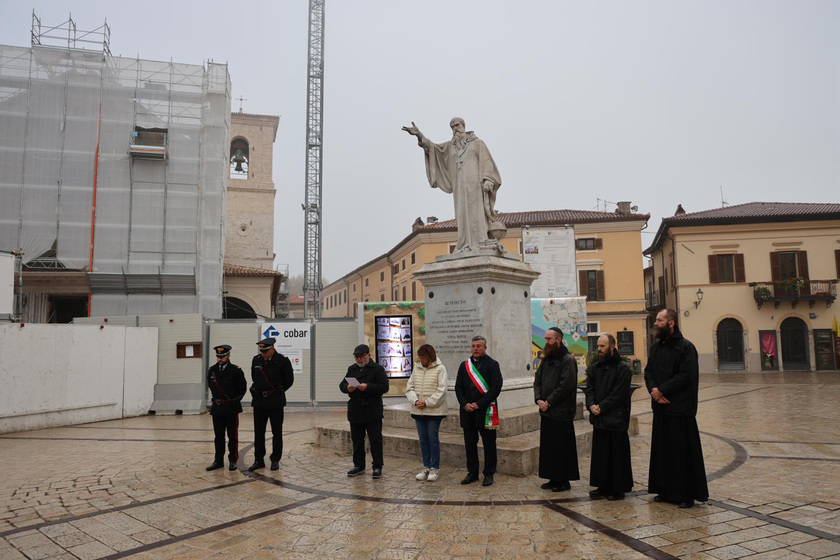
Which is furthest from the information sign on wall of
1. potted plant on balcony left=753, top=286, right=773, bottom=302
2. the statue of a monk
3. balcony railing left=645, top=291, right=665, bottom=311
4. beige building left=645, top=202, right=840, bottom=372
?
the statue of a monk

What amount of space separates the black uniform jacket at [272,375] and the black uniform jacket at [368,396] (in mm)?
944

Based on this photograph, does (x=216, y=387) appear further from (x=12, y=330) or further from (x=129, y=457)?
(x=12, y=330)

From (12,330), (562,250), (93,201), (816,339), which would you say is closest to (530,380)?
(12,330)

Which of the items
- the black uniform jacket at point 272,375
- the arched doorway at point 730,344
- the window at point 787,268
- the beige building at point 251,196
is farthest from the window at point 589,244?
the black uniform jacket at point 272,375

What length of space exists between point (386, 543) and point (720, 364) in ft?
104

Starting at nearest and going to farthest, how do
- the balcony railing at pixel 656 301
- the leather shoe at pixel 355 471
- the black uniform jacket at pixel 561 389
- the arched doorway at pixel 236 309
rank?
1. the black uniform jacket at pixel 561 389
2. the leather shoe at pixel 355 471
3. the arched doorway at pixel 236 309
4. the balcony railing at pixel 656 301

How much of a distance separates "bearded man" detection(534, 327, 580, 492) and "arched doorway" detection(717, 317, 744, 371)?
29668mm

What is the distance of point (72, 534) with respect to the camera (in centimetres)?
455

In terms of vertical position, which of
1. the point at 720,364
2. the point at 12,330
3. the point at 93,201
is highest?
the point at 93,201

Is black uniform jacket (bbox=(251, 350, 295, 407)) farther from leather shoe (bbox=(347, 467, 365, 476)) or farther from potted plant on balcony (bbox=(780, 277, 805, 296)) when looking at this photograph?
potted plant on balcony (bbox=(780, 277, 805, 296))

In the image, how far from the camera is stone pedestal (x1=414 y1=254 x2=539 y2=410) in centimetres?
722

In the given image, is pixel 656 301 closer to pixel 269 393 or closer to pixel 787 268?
pixel 787 268

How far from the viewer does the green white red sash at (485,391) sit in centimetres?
561

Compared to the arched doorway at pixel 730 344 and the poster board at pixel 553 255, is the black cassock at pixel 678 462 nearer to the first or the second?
the poster board at pixel 553 255
